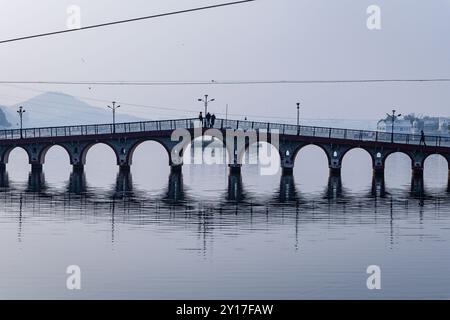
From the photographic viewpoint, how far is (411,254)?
35.9 metres

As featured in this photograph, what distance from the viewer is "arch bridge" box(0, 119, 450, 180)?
268 ft

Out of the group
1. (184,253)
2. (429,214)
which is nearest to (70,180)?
(429,214)

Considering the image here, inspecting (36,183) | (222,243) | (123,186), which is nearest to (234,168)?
(123,186)

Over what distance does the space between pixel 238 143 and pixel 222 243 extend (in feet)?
149

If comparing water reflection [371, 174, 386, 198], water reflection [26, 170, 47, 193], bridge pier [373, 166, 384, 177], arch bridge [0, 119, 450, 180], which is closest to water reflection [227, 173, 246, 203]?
arch bridge [0, 119, 450, 180]

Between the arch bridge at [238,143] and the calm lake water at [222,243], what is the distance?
14257mm

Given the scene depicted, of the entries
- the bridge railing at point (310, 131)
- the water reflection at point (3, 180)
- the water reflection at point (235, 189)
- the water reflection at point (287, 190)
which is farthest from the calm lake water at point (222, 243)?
the bridge railing at point (310, 131)

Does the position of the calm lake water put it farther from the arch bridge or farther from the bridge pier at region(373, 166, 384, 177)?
the bridge pier at region(373, 166, 384, 177)

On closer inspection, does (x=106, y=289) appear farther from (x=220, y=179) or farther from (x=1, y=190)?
(x=220, y=179)

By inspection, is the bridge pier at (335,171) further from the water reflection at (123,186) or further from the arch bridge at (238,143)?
the water reflection at (123,186)

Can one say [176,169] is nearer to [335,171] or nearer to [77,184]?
[77,184]

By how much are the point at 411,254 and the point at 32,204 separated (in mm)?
29704

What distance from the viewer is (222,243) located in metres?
38.2
